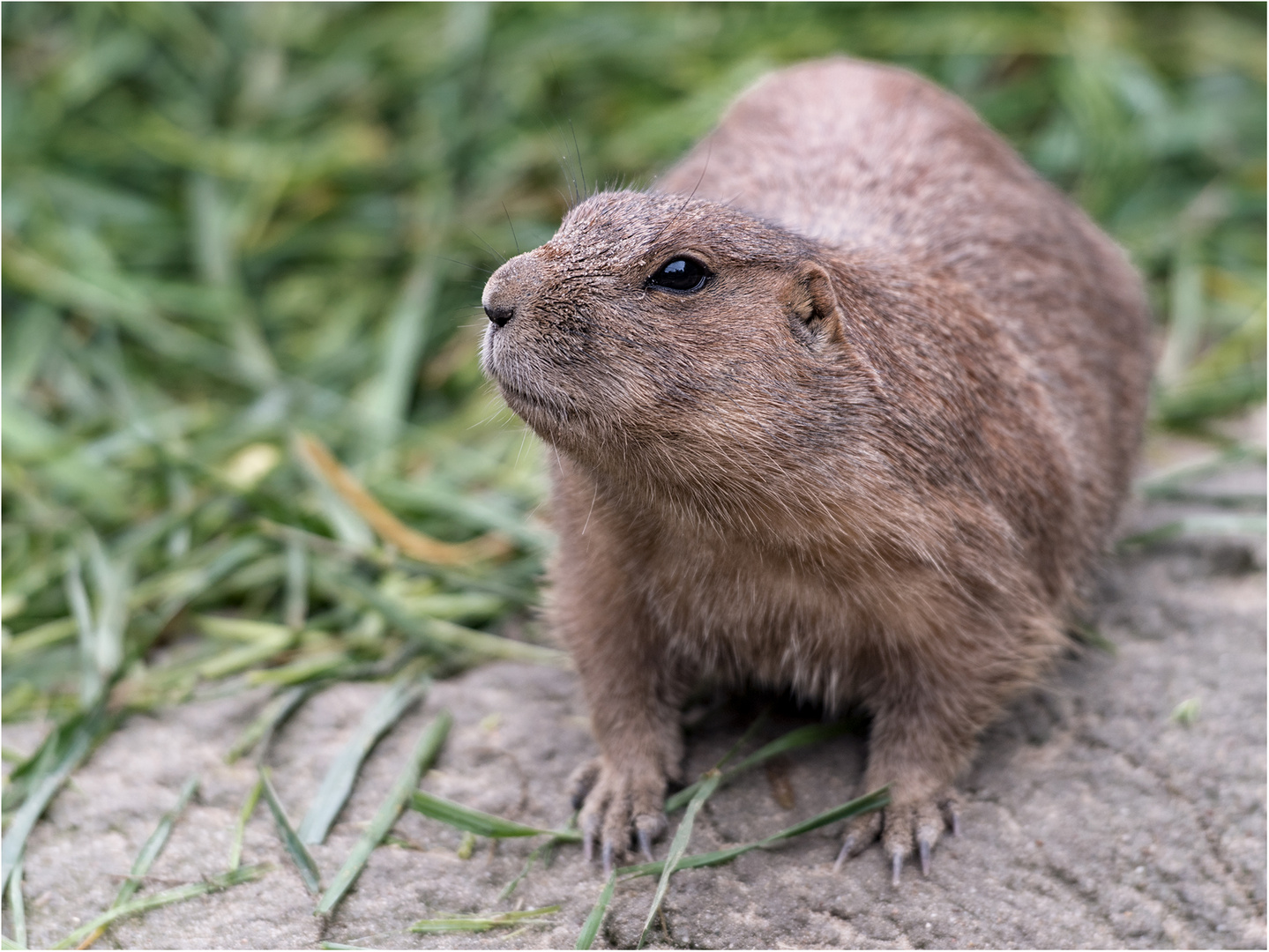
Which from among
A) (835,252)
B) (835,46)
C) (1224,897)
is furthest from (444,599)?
(835,46)

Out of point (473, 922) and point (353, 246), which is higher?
point (353, 246)

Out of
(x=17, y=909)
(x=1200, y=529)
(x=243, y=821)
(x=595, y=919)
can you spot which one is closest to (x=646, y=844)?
(x=595, y=919)

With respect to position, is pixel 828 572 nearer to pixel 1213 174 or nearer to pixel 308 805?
pixel 308 805

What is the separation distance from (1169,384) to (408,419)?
13.1 ft

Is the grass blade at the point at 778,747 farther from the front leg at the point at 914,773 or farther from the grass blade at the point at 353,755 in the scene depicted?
the grass blade at the point at 353,755

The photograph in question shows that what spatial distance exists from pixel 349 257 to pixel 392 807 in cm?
430

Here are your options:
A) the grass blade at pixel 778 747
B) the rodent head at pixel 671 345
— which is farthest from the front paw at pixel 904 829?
the rodent head at pixel 671 345

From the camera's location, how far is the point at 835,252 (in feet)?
13.7

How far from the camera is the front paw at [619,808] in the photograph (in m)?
4.10

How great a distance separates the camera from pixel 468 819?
407 cm

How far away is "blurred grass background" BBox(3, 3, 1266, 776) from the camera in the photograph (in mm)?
5566

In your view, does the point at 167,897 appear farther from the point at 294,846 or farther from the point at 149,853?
the point at 294,846

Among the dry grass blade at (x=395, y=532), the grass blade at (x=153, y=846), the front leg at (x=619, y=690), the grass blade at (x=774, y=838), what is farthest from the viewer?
the dry grass blade at (x=395, y=532)

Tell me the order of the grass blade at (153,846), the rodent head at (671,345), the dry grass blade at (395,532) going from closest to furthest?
the rodent head at (671,345)
the grass blade at (153,846)
the dry grass blade at (395,532)
